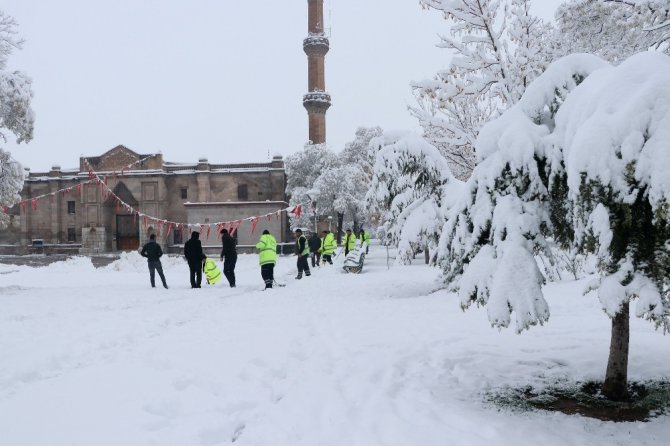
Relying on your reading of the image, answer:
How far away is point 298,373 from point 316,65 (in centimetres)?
4661

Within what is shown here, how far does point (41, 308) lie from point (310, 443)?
905cm

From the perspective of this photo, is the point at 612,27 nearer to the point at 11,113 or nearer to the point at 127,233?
the point at 11,113

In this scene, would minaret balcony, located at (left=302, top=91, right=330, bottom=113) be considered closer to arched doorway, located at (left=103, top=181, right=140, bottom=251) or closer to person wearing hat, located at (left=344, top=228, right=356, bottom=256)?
arched doorway, located at (left=103, top=181, right=140, bottom=251)

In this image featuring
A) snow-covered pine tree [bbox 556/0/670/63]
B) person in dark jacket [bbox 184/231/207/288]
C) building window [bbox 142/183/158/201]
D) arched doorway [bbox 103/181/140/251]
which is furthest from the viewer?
arched doorway [bbox 103/181/140/251]

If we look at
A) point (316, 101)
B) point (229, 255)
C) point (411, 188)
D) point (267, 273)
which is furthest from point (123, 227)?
point (411, 188)

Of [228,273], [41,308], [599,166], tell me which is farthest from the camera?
[228,273]

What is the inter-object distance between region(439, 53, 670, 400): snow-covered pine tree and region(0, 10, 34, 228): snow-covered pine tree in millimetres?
13664

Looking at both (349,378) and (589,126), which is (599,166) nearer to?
(589,126)

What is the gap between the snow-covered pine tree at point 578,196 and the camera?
3.36 metres

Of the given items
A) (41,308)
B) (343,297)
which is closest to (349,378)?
(343,297)

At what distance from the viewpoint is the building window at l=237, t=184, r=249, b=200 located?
48619 mm

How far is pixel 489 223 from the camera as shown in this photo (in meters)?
4.36

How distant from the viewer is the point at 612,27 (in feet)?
35.3

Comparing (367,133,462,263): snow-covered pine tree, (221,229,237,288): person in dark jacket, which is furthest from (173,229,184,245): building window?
(367,133,462,263): snow-covered pine tree
